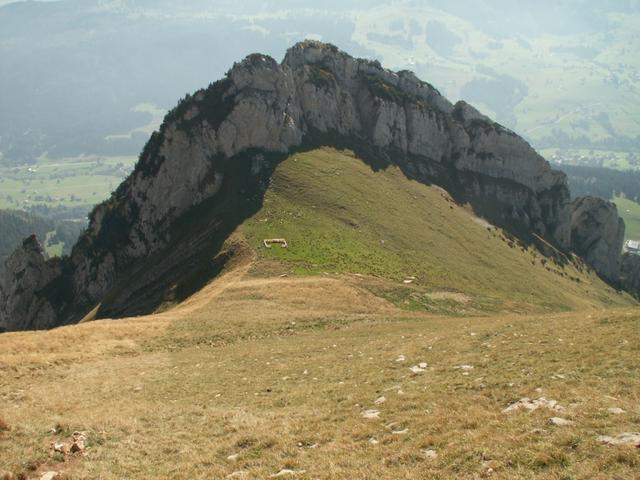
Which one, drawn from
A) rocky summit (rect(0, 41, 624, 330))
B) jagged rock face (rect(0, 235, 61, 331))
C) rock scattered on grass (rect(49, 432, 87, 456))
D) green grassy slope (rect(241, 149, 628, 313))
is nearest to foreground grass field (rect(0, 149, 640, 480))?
rock scattered on grass (rect(49, 432, 87, 456))

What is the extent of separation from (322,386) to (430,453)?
1227 centimetres

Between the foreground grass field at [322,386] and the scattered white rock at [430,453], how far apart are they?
0.07m

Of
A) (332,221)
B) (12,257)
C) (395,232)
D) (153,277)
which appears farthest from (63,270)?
(395,232)

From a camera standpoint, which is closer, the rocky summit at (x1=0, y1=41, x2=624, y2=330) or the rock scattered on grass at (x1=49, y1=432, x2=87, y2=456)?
the rock scattered on grass at (x1=49, y1=432, x2=87, y2=456)

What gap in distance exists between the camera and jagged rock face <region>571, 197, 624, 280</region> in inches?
6088

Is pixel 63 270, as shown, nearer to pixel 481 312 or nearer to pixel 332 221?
pixel 332 221

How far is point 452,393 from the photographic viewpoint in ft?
76.5

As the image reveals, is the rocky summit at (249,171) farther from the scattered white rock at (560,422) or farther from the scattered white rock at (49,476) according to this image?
the scattered white rock at (560,422)

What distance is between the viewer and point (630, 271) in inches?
6718

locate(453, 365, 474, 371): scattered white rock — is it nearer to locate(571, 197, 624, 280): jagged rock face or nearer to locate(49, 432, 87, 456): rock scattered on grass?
locate(49, 432, 87, 456): rock scattered on grass

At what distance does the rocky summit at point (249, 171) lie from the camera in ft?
316

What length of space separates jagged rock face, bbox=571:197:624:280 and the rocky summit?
1.16 metres

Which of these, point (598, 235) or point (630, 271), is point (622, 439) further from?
point (630, 271)

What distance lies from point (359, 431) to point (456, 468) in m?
5.30
